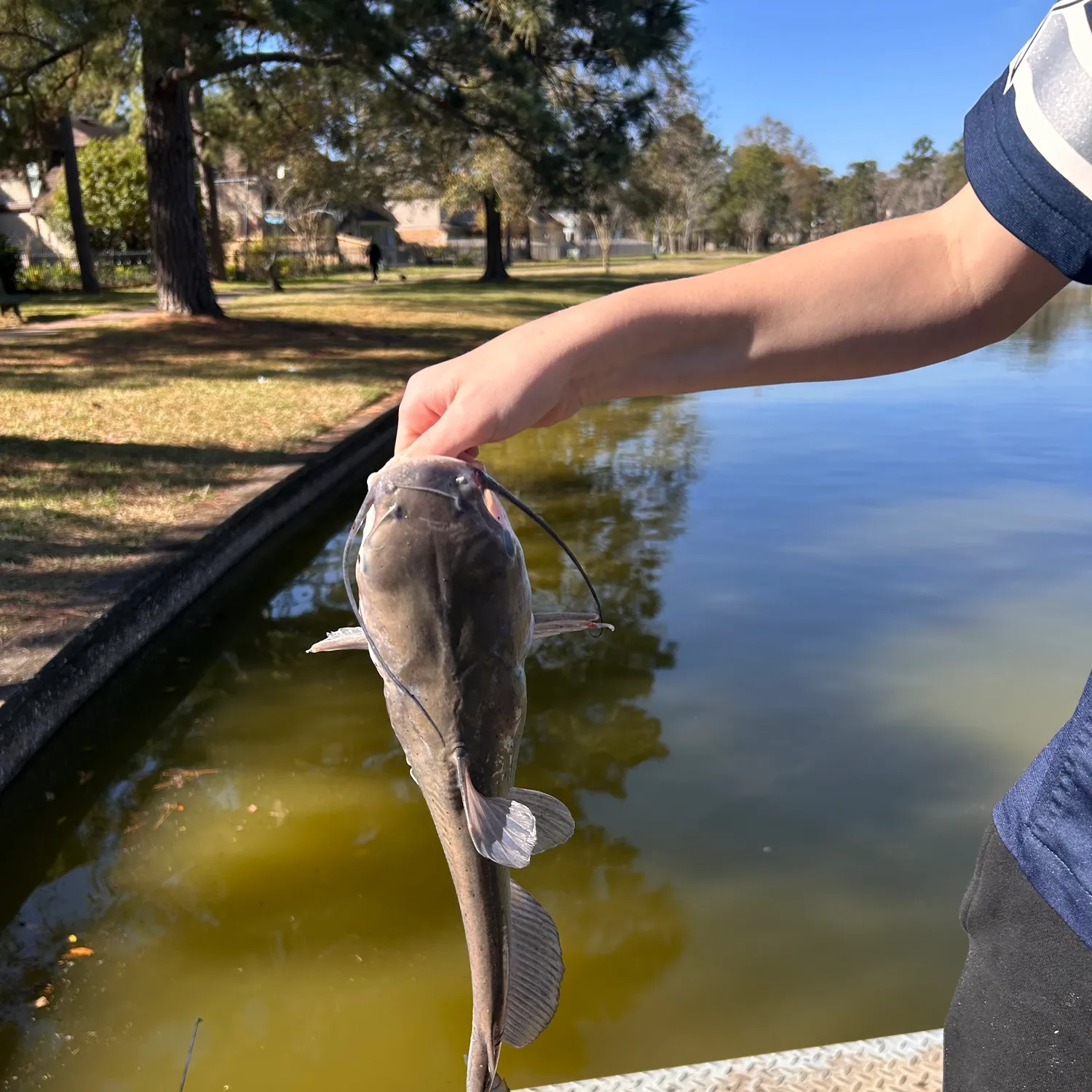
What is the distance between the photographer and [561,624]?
1.46 meters

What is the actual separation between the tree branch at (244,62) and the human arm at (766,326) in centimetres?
1432

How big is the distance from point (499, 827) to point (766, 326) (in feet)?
2.46

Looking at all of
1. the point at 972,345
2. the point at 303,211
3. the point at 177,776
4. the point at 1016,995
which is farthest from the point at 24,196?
the point at 1016,995

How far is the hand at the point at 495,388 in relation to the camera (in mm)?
1236

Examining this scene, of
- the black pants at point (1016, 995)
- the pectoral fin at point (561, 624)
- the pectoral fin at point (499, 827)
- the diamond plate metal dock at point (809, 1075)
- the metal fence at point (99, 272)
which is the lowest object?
the diamond plate metal dock at point (809, 1075)

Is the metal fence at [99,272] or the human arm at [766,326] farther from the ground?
the human arm at [766,326]

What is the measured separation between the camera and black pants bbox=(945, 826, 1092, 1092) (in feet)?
3.88

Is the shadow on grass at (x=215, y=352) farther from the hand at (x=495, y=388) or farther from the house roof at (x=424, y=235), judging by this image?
the house roof at (x=424, y=235)

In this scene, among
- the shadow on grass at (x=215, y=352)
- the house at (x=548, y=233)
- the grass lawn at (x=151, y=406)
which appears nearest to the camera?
the grass lawn at (x=151, y=406)

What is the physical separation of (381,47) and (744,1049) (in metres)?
12.3

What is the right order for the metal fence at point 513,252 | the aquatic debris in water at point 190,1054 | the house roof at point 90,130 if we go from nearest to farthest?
the aquatic debris in water at point 190,1054, the house roof at point 90,130, the metal fence at point 513,252

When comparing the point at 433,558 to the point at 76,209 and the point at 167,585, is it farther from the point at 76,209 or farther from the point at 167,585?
the point at 76,209

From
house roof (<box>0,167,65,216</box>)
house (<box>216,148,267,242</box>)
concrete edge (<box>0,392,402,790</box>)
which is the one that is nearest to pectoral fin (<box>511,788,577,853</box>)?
concrete edge (<box>0,392,402,790</box>)

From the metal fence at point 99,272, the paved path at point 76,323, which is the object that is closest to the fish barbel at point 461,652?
the paved path at point 76,323
